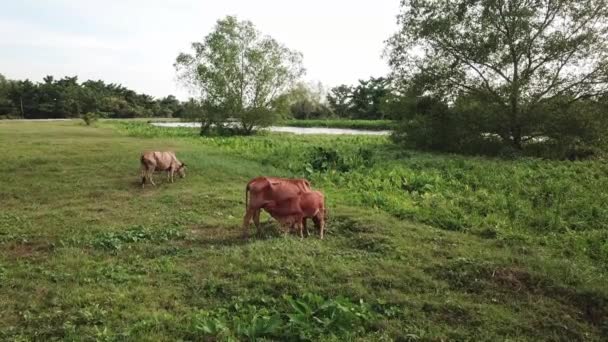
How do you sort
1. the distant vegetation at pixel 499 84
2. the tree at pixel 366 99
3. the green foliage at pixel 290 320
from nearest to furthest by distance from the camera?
1. the green foliage at pixel 290 320
2. the distant vegetation at pixel 499 84
3. the tree at pixel 366 99

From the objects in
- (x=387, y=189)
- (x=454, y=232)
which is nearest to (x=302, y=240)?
(x=454, y=232)

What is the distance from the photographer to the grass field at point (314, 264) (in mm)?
5258

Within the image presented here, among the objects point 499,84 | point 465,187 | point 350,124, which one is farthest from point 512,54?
point 350,124

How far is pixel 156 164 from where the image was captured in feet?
47.0

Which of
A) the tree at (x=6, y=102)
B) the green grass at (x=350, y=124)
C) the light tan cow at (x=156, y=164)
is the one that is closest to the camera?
the light tan cow at (x=156, y=164)

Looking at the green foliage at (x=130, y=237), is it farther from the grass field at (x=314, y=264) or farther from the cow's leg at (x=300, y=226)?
the cow's leg at (x=300, y=226)

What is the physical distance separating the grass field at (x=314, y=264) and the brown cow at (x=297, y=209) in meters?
0.37

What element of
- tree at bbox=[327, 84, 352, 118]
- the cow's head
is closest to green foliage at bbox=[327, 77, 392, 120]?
tree at bbox=[327, 84, 352, 118]

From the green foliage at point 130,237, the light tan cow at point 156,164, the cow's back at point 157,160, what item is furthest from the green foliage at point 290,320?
the cow's back at point 157,160

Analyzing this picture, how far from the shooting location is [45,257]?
7305 mm

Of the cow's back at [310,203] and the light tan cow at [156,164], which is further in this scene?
the light tan cow at [156,164]

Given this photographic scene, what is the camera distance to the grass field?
526 cm

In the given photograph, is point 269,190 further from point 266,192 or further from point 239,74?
point 239,74

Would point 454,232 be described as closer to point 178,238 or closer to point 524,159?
point 178,238
